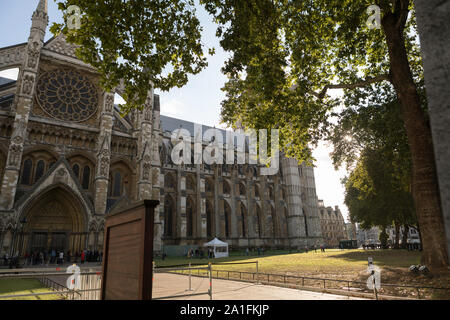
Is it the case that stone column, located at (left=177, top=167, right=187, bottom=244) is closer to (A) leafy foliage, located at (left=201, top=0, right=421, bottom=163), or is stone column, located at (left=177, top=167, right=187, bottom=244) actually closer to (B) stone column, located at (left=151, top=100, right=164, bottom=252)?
(B) stone column, located at (left=151, top=100, right=164, bottom=252)

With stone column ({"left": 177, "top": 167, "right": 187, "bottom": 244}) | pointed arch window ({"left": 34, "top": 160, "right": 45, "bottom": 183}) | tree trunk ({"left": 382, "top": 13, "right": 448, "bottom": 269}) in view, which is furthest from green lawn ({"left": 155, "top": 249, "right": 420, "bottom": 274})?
pointed arch window ({"left": 34, "top": 160, "right": 45, "bottom": 183})

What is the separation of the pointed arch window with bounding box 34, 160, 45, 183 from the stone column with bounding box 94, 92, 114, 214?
4.64 m

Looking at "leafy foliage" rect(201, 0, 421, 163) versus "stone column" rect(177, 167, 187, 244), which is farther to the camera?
"stone column" rect(177, 167, 187, 244)

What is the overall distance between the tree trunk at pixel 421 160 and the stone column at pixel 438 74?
10.1 metres

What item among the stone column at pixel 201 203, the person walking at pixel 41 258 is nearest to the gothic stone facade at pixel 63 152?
the person walking at pixel 41 258

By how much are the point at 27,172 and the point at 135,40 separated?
855 inches

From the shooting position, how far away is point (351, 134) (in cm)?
2236

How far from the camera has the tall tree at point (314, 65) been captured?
32.6 ft

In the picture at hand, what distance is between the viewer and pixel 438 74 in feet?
4.84

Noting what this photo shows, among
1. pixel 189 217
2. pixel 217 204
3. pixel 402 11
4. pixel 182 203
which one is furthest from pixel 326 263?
pixel 189 217

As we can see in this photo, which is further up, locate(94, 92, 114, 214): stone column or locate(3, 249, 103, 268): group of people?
locate(94, 92, 114, 214): stone column

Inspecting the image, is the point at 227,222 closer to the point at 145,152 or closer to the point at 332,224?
the point at 145,152

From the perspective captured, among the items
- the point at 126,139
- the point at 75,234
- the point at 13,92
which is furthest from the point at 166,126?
the point at 75,234

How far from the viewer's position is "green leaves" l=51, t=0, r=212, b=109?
848 centimetres
